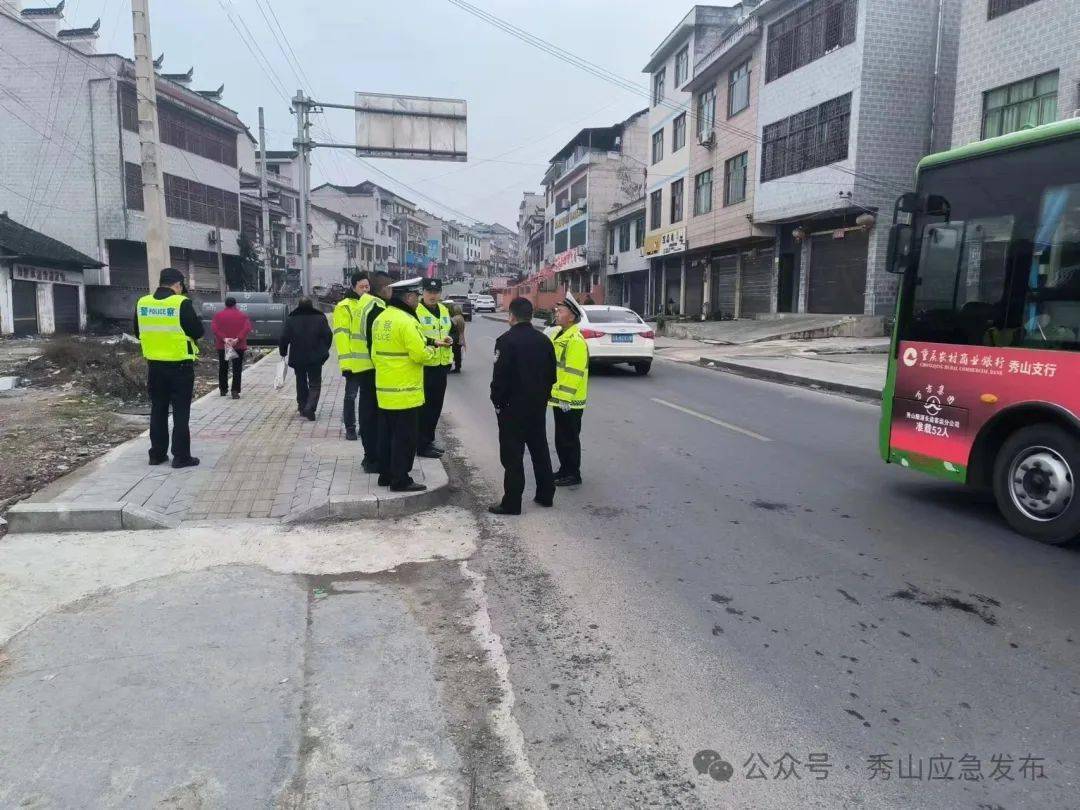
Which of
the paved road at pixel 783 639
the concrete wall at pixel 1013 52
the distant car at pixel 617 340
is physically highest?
the concrete wall at pixel 1013 52

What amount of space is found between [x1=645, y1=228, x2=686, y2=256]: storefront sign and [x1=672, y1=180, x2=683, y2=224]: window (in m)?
0.78

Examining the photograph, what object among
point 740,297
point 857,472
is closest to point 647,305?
point 740,297

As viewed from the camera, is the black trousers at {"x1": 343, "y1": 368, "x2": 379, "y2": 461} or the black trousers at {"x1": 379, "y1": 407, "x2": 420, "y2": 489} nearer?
the black trousers at {"x1": 379, "y1": 407, "x2": 420, "y2": 489}

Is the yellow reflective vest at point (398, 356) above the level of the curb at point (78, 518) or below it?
above

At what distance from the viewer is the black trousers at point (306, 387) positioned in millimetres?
10328

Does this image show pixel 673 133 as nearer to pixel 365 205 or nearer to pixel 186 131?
pixel 186 131

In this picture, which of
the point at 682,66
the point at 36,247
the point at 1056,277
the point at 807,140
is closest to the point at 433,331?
the point at 1056,277

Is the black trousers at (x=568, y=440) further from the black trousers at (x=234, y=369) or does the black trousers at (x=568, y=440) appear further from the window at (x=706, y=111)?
the window at (x=706, y=111)

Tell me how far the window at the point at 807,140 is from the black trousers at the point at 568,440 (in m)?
19.5

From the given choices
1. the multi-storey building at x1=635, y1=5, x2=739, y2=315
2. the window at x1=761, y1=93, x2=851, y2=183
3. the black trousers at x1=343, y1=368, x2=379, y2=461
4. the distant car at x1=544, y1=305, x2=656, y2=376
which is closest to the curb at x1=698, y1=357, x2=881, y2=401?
the distant car at x1=544, y1=305, x2=656, y2=376

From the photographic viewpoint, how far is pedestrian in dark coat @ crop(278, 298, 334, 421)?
10195 millimetres

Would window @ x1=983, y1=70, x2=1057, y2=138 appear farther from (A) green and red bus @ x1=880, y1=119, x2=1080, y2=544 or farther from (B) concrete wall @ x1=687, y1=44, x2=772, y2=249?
(A) green and red bus @ x1=880, y1=119, x2=1080, y2=544

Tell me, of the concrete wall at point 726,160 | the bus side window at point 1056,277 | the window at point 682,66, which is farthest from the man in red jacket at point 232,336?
Result: the window at point 682,66

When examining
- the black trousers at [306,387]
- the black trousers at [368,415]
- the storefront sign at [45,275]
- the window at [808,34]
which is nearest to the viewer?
the black trousers at [368,415]
